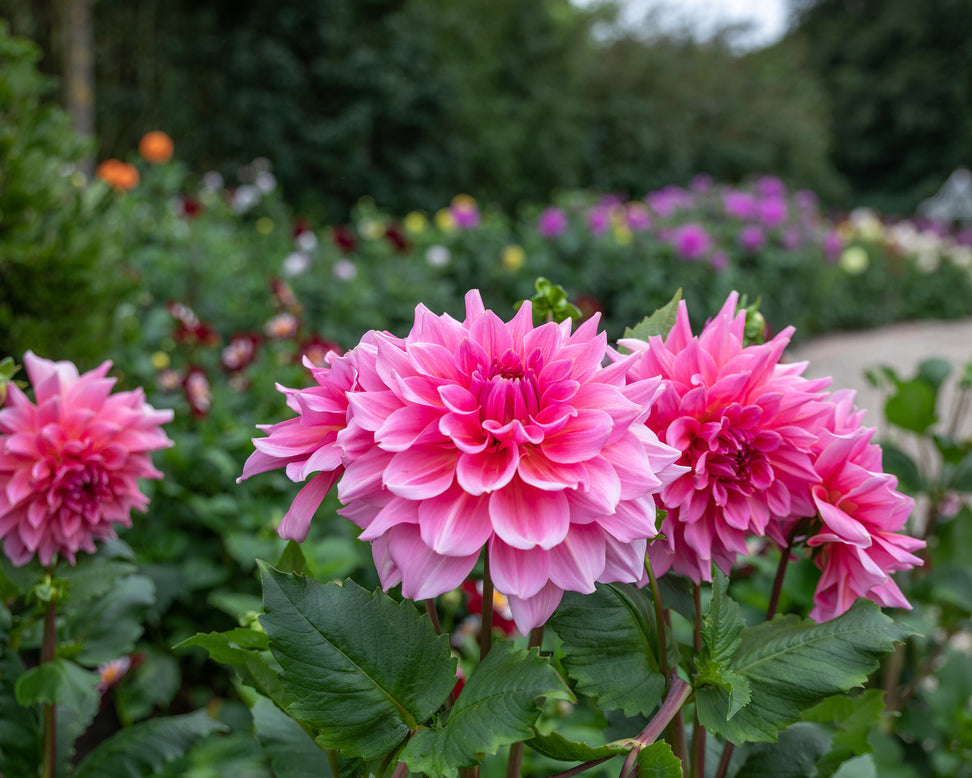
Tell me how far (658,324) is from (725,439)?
158 millimetres

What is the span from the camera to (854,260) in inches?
298

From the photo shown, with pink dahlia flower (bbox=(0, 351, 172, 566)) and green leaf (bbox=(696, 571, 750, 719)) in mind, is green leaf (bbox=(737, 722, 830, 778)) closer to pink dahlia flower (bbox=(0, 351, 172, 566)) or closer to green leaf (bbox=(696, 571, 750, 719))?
green leaf (bbox=(696, 571, 750, 719))

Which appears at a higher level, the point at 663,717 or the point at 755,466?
Answer: the point at 755,466

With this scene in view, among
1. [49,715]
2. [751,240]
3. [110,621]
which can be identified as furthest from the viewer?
[751,240]

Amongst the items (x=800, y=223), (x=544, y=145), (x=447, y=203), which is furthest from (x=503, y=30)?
(x=800, y=223)

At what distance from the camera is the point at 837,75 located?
71.7 ft

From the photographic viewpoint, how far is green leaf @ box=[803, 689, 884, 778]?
80 cm

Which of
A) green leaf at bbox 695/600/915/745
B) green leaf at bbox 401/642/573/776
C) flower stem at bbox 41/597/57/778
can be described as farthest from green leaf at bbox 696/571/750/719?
flower stem at bbox 41/597/57/778

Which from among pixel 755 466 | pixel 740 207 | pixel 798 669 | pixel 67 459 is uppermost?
pixel 755 466

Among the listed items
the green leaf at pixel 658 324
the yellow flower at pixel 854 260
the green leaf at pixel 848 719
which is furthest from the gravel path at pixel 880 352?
the green leaf at pixel 658 324

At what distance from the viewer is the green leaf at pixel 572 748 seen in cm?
55

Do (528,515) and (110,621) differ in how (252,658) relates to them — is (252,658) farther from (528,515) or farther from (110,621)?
(110,621)

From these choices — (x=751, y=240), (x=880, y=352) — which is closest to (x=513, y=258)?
(x=751, y=240)

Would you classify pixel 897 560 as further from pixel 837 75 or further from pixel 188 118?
pixel 837 75
